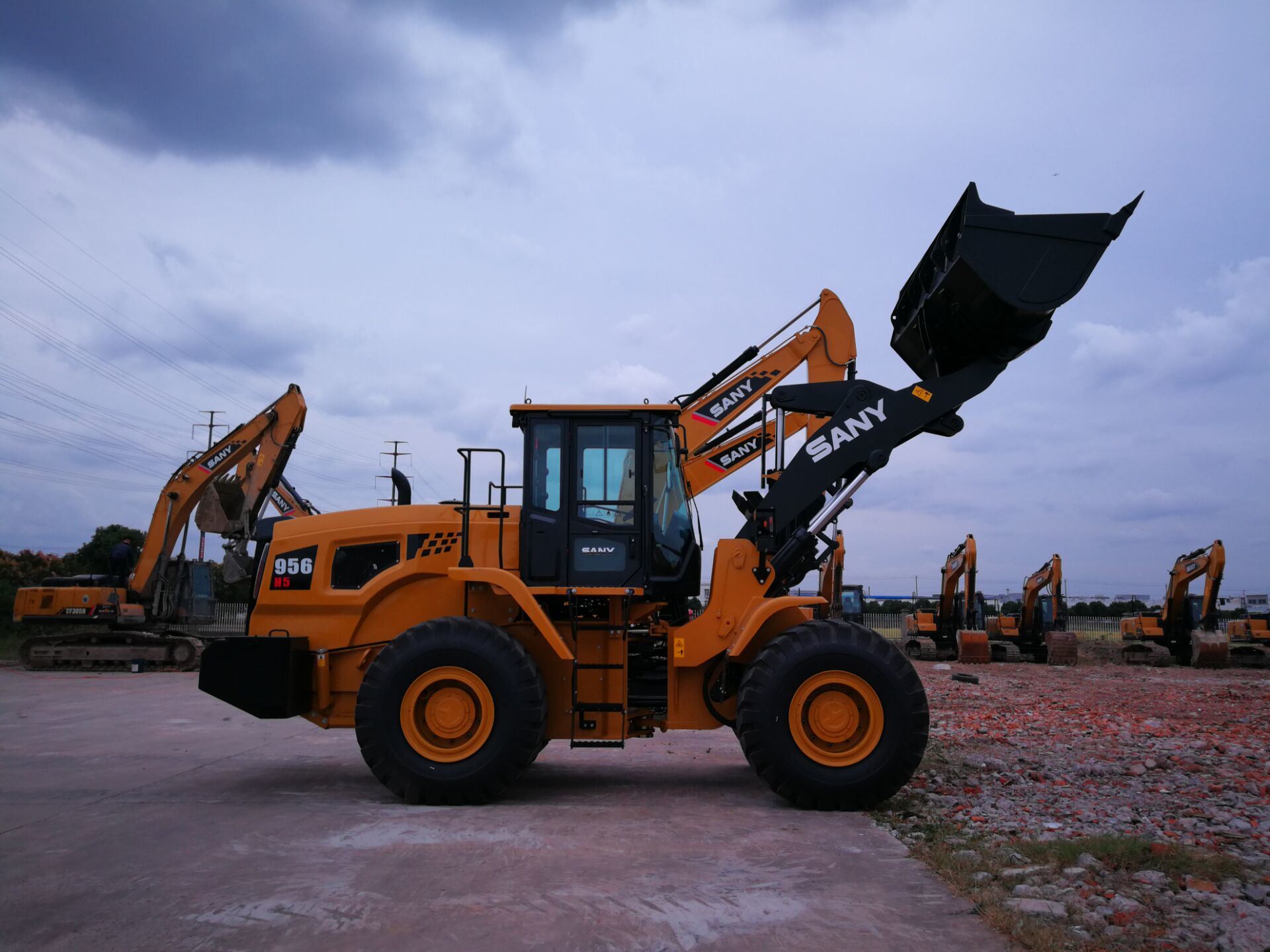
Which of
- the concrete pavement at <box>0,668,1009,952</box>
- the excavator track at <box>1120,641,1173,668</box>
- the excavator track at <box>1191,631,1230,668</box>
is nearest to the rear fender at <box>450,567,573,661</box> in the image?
the concrete pavement at <box>0,668,1009,952</box>

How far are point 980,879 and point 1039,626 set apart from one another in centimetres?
2361

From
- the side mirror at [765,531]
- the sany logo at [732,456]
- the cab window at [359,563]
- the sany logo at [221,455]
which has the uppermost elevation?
the sany logo at [221,455]

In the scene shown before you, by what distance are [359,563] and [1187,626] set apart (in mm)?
24630

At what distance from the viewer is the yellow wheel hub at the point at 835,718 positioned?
22.6ft

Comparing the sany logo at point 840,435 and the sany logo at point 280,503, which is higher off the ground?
the sany logo at point 280,503

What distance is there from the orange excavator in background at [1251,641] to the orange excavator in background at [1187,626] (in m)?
0.55

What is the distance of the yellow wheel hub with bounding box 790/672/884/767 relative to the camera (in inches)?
271

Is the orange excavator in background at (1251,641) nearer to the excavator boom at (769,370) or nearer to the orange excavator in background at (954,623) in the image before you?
the orange excavator in background at (954,623)

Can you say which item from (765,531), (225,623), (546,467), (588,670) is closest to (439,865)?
(588,670)

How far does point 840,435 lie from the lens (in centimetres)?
791

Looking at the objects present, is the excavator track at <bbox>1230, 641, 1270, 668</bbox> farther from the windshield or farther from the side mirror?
the windshield

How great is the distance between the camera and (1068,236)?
24.0 feet

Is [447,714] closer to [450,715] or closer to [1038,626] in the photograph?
[450,715]

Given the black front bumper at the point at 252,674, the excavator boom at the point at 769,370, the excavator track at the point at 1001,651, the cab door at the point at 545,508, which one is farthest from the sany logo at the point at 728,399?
the excavator track at the point at 1001,651
